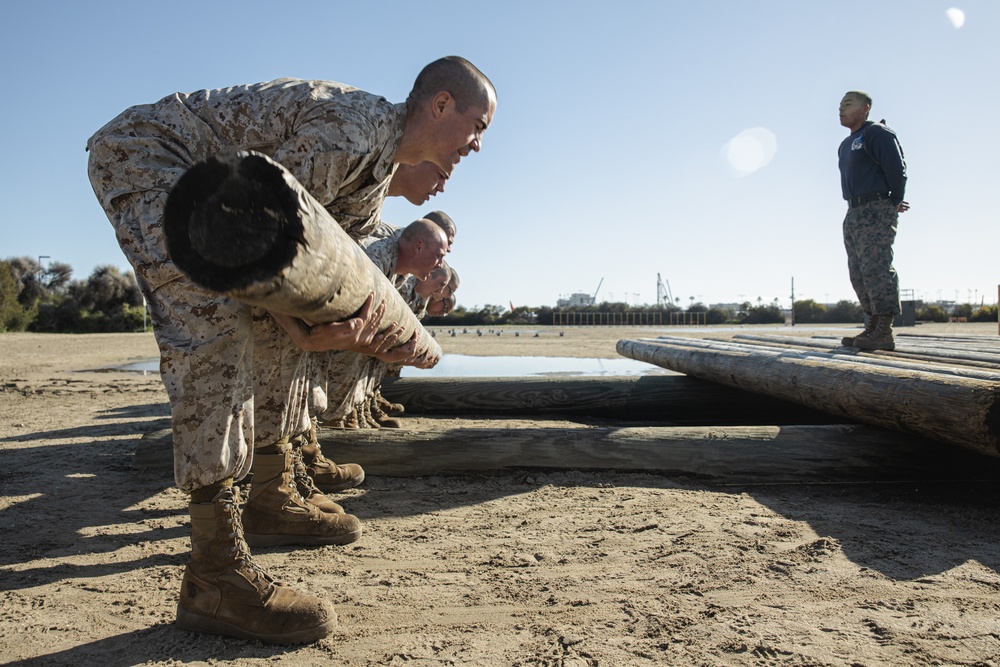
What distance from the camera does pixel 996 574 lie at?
2.15m

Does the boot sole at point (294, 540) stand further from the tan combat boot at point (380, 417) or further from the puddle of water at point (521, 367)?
the puddle of water at point (521, 367)

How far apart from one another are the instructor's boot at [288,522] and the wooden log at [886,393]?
2393 millimetres

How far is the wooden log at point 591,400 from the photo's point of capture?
5.30m

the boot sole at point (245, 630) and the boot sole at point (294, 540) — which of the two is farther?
the boot sole at point (294, 540)

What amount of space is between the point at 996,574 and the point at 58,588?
3016 millimetres

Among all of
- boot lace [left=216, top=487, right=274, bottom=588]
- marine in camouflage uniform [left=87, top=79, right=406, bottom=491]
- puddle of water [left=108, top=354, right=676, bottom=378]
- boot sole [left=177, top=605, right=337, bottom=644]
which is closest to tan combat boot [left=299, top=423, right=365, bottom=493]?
marine in camouflage uniform [left=87, top=79, right=406, bottom=491]

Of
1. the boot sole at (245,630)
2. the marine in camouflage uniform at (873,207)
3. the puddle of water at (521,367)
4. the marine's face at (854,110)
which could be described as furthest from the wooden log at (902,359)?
the boot sole at (245,630)

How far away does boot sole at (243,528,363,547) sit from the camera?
2.56m

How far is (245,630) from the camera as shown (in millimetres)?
1826

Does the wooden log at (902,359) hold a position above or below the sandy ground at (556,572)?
above

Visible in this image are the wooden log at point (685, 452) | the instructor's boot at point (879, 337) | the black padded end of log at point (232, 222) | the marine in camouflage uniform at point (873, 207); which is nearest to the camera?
the black padded end of log at point (232, 222)

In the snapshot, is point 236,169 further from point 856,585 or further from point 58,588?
point 856,585

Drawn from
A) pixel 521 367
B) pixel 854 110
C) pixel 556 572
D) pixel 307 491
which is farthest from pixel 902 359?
pixel 521 367

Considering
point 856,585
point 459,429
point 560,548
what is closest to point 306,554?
point 560,548
